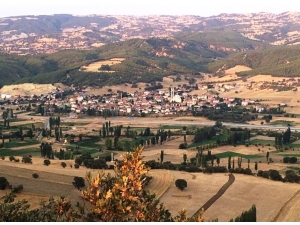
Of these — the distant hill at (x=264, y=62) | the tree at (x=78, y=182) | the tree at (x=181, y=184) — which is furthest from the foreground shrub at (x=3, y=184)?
the distant hill at (x=264, y=62)

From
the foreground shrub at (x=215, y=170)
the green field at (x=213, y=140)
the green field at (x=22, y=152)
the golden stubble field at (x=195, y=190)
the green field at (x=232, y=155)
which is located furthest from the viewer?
the green field at (x=213, y=140)

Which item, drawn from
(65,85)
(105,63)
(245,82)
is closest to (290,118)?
(245,82)

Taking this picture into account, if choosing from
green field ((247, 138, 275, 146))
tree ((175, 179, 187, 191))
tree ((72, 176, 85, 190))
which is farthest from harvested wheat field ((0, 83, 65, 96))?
tree ((175, 179, 187, 191))

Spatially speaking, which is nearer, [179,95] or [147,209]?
[147,209]

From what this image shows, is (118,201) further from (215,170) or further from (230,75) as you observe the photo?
(230,75)

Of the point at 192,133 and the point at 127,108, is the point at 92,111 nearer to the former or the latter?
the point at 127,108

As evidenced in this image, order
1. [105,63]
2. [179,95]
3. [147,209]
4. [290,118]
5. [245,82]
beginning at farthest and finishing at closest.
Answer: [105,63], [245,82], [179,95], [290,118], [147,209]

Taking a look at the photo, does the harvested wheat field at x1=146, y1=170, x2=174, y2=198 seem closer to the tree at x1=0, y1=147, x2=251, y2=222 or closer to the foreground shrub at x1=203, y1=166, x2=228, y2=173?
the foreground shrub at x1=203, y1=166, x2=228, y2=173

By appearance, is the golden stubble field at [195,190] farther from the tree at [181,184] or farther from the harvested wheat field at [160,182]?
the tree at [181,184]
